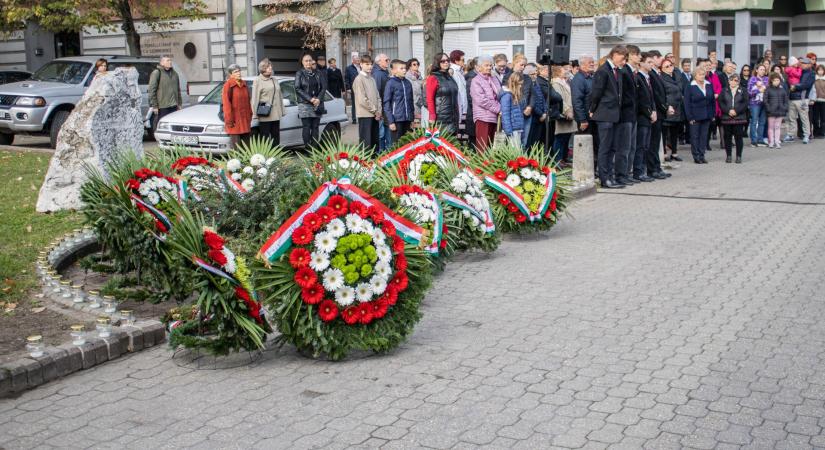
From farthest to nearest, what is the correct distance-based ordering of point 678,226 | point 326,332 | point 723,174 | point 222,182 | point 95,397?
point 723,174, point 678,226, point 222,182, point 326,332, point 95,397

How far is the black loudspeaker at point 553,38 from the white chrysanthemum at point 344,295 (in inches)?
399

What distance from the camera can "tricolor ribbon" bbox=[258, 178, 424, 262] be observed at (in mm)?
6566

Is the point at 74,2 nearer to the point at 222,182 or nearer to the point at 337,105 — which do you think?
the point at 337,105

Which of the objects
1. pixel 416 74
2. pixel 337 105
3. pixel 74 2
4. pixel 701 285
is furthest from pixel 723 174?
pixel 74 2

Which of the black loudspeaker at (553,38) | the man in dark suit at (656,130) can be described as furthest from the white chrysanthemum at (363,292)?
the man in dark suit at (656,130)

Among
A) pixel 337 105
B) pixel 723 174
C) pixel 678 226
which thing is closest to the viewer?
pixel 678 226

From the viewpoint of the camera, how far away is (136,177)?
866 cm

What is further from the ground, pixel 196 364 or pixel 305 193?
pixel 305 193

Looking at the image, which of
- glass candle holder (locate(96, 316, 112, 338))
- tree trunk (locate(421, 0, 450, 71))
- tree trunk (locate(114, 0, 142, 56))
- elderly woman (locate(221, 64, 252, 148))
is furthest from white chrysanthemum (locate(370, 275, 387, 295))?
tree trunk (locate(114, 0, 142, 56))

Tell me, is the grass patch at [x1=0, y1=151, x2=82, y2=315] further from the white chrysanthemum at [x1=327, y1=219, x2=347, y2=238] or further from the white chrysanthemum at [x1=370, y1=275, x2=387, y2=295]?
the white chrysanthemum at [x1=370, y1=275, x2=387, y2=295]

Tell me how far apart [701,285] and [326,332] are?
3.89m

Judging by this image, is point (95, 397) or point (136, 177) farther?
point (136, 177)

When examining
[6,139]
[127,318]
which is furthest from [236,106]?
[127,318]

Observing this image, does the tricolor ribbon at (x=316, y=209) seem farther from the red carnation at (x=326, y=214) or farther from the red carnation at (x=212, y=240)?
the red carnation at (x=212, y=240)
